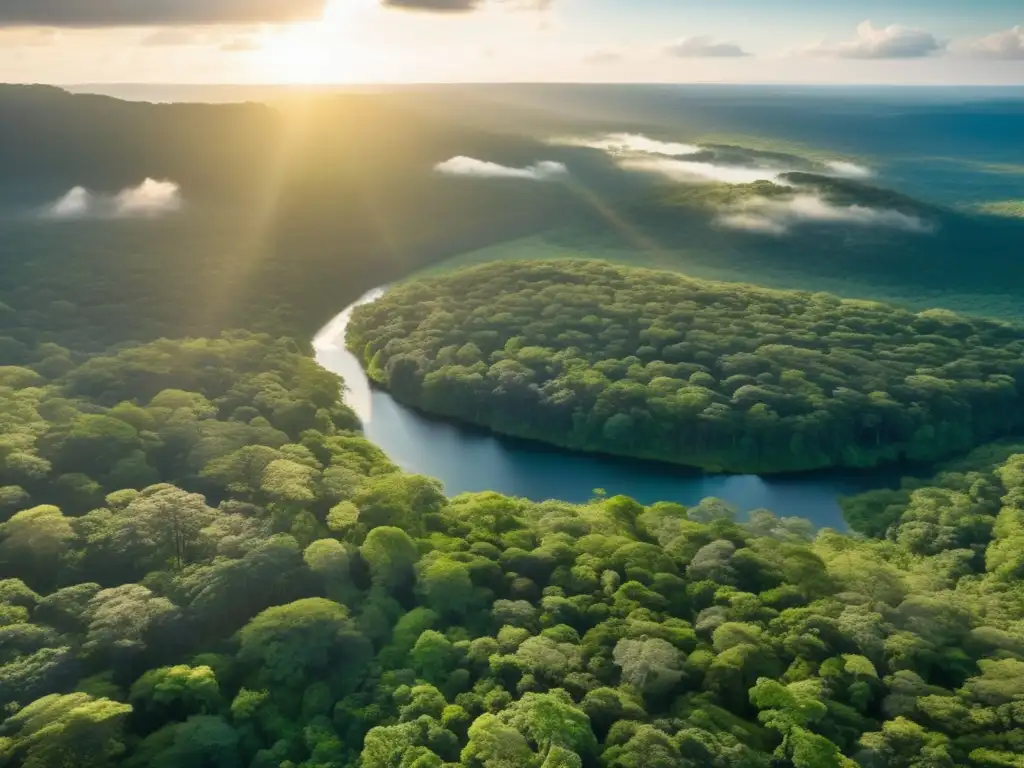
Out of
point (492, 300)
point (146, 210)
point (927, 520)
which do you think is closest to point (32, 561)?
point (927, 520)

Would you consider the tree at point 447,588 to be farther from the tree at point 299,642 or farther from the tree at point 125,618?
the tree at point 125,618

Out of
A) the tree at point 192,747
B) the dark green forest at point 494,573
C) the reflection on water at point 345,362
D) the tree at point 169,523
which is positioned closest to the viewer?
the tree at point 192,747

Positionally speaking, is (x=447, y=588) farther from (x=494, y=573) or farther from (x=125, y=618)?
(x=125, y=618)

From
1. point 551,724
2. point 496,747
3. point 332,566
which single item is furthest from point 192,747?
point 551,724

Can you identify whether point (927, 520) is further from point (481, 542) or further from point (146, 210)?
point (146, 210)

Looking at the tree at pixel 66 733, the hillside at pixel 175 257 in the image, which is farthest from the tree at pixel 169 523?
the hillside at pixel 175 257

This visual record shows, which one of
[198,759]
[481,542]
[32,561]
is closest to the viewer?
[198,759]

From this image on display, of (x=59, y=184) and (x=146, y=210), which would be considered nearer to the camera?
(x=146, y=210)

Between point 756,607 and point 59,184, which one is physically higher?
point 59,184
